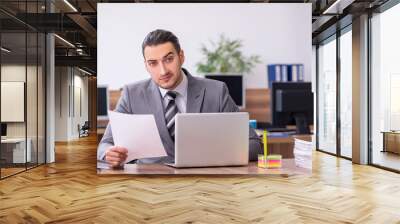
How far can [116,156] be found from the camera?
546cm

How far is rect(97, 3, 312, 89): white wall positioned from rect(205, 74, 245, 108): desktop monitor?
0.21m

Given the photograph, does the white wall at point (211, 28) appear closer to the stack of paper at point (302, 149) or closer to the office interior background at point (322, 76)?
the office interior background at point (322, 76)

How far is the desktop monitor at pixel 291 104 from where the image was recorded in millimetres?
5953

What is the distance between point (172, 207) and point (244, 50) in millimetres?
2812

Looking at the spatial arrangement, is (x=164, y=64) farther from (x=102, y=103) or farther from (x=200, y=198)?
(x=200, y=198)

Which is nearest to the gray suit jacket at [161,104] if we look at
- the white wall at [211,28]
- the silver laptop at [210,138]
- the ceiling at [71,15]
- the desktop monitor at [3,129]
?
the white wall at [211,28]

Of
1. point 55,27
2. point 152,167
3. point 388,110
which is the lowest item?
point 152,167

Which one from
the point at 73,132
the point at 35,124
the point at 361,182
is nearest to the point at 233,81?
the point at 361,182

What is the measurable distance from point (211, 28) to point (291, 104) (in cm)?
154

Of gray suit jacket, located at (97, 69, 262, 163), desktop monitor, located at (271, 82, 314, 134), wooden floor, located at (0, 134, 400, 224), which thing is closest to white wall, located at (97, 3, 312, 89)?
desktop monitor, located at (271, 82, 314, 134)

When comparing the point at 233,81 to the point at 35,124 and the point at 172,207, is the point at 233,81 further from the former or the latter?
the point at 35,124

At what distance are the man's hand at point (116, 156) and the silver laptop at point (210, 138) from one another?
77 centimetres

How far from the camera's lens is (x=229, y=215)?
3996 millimetres

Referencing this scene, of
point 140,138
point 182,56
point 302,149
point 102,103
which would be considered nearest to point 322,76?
point 302,149
